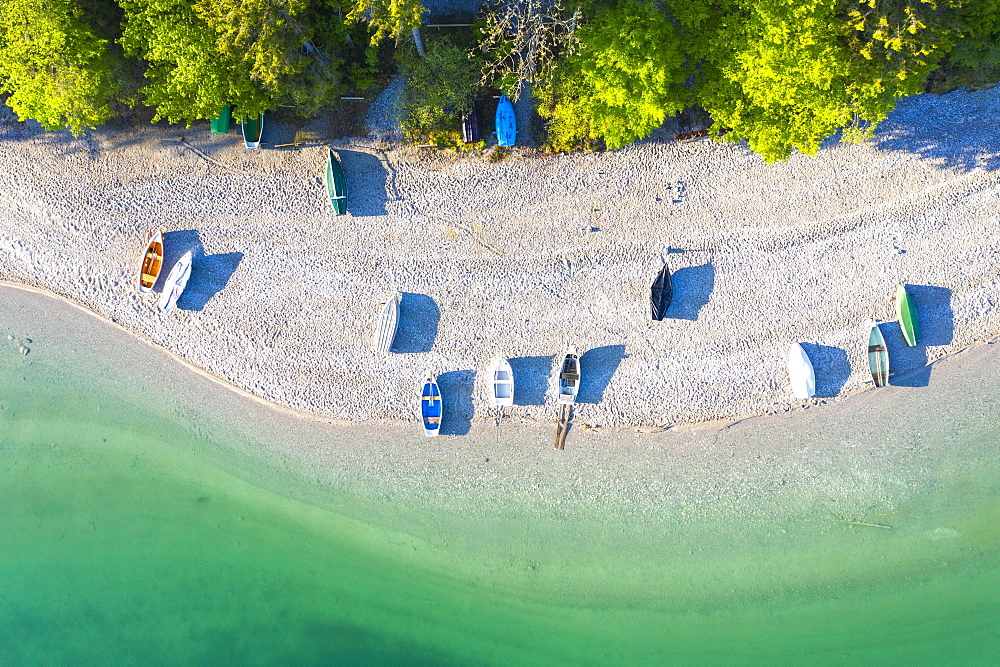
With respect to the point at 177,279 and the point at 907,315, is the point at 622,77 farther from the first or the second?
the point at 177,279

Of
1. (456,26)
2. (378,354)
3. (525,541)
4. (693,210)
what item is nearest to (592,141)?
(693,210)

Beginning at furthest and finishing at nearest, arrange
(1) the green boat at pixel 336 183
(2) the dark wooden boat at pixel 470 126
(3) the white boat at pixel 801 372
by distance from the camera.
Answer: (3) the white boat at pixel 801 372
(1) the green boat at pixel 336 183
(2) the dark wooden boat at pixel 470 126

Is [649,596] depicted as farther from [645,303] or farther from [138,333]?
[138,333]

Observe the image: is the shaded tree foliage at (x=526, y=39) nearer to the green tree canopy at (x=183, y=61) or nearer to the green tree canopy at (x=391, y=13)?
the green tree canopy at (x=391, y=13)

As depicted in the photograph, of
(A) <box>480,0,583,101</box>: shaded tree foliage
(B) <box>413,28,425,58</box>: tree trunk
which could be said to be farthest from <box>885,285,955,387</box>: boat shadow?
(B) <box>413,28,425,58</box>: tree trunk

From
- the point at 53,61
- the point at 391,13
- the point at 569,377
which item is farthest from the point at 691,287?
the point at 53,61

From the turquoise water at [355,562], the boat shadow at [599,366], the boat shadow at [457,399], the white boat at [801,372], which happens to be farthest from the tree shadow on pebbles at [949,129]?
the boat shadow at [457,399]
